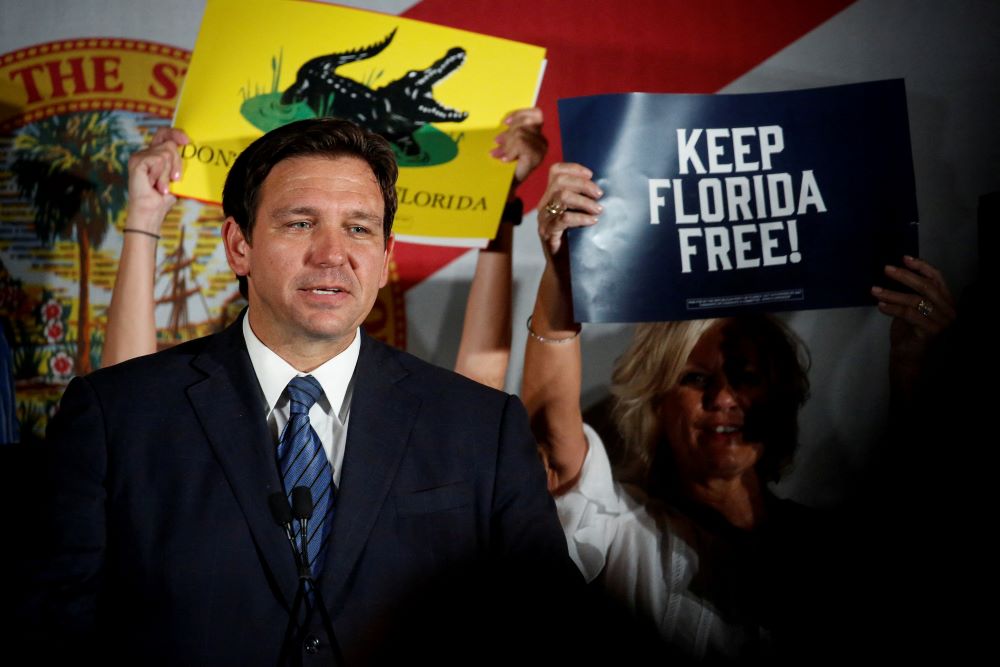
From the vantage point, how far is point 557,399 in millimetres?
2250

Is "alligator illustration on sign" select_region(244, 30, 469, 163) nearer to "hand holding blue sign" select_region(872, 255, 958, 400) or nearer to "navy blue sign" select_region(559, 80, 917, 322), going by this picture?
"navy blue sign" select_region(559, 80, 917, 322)

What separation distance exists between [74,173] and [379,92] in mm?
834

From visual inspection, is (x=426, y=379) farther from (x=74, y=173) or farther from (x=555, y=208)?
(x=74, y=173)

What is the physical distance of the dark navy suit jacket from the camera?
1.45m

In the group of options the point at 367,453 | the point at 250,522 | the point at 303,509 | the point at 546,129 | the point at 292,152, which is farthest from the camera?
the point at 546,129

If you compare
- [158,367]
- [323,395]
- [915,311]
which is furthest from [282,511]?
[915,311]

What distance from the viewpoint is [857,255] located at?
2111 mm

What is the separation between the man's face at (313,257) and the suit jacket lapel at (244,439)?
92 mm

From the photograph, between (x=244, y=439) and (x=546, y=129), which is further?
(x=546, y=129)

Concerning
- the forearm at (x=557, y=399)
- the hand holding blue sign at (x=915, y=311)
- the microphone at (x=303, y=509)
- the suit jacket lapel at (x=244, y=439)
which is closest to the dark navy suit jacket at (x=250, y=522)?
the suit jacket lapel at (x=244, y=439)

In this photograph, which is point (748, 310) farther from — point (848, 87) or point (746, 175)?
point (848, 87)

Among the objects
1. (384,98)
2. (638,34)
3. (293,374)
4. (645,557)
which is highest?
(638,34)

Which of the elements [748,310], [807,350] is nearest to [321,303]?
[748,310]

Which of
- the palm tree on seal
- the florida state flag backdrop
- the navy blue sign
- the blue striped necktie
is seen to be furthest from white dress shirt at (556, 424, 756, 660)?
the palm tree on seal
